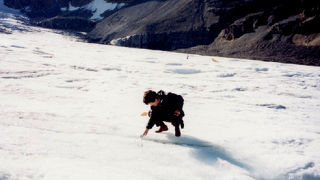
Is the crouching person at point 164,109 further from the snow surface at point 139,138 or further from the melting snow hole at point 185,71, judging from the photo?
the melting snow hole at point 185,71

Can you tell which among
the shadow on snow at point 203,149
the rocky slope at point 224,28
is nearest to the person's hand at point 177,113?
the shadow on snow at point 203,149

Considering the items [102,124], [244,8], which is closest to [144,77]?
[102,124]

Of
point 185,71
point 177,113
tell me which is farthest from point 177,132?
point 185,71

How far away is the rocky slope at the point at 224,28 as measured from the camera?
3969 cm

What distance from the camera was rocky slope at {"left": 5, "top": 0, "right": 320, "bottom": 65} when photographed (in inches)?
1563

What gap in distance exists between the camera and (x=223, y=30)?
48438mm

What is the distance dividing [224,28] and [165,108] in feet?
157

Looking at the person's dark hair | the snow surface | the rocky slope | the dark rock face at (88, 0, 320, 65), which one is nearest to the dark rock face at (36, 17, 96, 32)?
the rocky slope

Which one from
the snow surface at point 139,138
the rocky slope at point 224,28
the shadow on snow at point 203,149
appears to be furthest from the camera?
the rocky slope at point 224,28

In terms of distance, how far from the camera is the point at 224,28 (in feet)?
164

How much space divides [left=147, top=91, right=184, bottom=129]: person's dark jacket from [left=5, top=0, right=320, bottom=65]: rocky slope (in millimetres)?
33531

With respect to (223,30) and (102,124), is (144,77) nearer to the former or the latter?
(102,124)

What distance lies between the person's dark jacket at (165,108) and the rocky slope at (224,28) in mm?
33531

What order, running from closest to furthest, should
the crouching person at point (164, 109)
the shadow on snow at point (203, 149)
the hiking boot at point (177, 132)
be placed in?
the shadow on snow at point (203, 149)
the crouching person at point (164, 109)
the hiking boot at point (177, 132)
